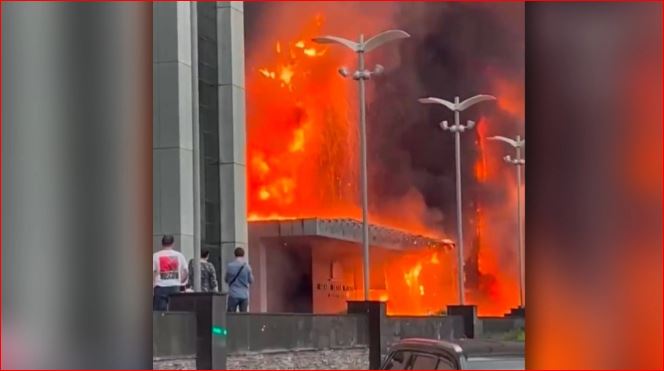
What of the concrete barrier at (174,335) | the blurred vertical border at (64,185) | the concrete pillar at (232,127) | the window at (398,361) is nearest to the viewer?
the blurred vertical border at (64,185)

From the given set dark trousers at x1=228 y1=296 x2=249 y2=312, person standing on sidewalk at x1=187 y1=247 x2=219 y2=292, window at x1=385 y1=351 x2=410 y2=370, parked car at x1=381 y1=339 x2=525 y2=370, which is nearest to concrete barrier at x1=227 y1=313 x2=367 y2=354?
person standing on sidewalk at x1=187 y1=247 x2=219 y2=292

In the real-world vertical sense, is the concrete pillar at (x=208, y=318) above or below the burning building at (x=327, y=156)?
below

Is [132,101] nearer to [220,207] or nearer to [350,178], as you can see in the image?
[350,178]

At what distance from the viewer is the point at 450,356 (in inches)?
91.7

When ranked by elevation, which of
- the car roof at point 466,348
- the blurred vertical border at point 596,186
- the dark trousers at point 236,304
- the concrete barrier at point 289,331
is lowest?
the concrete barrier at point 289,331

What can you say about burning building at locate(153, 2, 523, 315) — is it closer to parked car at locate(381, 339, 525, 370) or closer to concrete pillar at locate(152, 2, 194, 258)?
concrete pillar at locate(152, 2, 194, 258)

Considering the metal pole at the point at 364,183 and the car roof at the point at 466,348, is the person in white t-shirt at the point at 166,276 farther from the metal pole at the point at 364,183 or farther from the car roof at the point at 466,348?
the car roof at the point at 466,348

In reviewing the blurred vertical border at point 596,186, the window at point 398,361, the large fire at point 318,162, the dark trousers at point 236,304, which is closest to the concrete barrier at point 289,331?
the dark trousers at point 236,304

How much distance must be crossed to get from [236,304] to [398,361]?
148 inches

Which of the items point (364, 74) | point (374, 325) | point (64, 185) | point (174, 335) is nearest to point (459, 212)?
point (364, 74)

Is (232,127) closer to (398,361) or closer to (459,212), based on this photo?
(459,212)

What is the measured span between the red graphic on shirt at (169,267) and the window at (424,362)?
2.83 m

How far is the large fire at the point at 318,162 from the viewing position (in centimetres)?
682

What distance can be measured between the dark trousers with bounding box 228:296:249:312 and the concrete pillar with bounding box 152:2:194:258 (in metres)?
0.91
